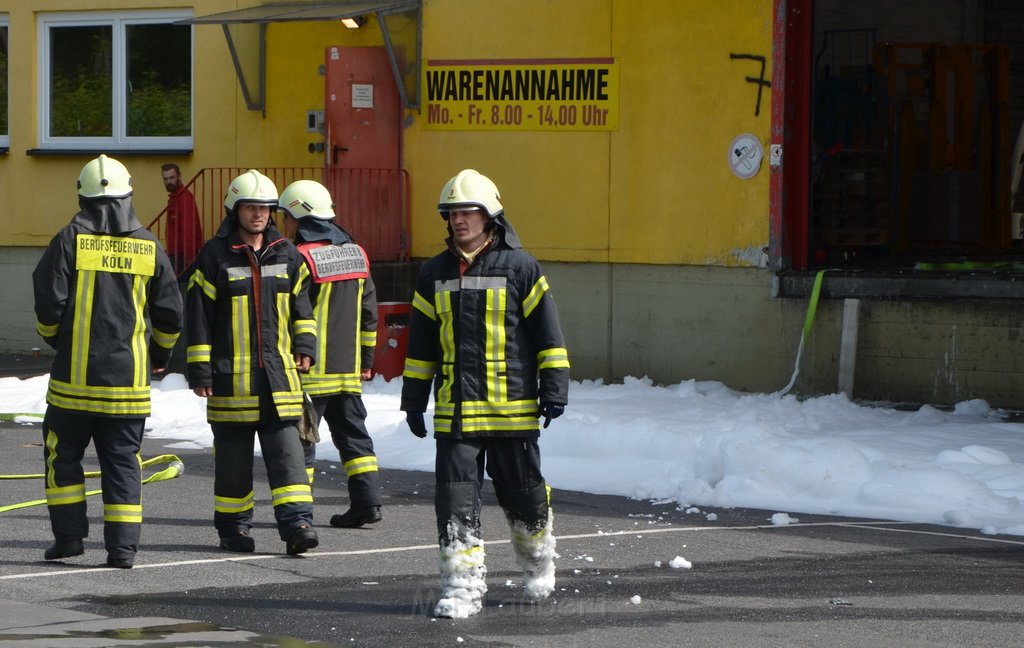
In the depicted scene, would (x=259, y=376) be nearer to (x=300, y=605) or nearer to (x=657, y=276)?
(x=300, y=605)

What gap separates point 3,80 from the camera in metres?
19.4

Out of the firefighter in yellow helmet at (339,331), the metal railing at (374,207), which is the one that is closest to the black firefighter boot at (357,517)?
the firefighter in yellow helmet at (339,331)

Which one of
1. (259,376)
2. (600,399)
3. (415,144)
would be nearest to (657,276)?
(600,399)

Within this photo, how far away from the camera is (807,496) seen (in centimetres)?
1010

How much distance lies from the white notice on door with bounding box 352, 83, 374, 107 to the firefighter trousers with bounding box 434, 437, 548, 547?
9.79 meters

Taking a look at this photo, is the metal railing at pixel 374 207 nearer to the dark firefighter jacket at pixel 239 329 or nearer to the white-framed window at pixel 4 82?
the white-framed window at pixel 4 82

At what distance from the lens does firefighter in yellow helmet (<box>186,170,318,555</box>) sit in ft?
27.1

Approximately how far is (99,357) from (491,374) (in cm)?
203

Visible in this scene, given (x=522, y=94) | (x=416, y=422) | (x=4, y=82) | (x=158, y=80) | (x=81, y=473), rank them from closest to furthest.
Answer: (x=416, y=422)
(x=81, y=473)
(x=522, y=94)
(x=158, y=80)
(x=4, y=82)

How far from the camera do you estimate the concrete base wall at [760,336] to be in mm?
13516

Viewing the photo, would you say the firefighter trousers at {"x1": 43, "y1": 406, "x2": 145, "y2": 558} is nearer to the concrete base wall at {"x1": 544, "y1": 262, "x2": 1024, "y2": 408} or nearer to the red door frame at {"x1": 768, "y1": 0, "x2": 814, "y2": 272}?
the concrete base wall at {"x1": 544, "y1": 262, "x2": 1024, "y2": 408}

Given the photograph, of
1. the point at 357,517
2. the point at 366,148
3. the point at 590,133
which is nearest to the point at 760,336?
the point at 590,133

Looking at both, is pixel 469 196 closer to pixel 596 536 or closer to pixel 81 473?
pixel 81 473

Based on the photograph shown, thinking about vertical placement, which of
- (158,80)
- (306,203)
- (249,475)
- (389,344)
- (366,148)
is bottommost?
(249,475)
